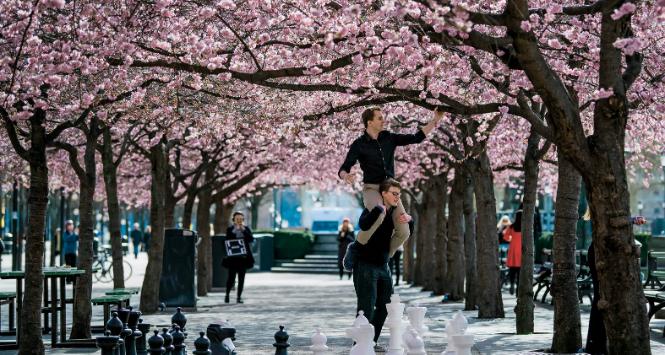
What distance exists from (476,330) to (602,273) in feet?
23.5

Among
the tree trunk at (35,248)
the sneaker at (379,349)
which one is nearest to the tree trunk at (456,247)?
the sneaker at (379,349)

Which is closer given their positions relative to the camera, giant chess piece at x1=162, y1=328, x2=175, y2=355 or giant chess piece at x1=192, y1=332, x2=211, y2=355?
giant chess piece at x1=192, y1=332, x2=211, y2=355

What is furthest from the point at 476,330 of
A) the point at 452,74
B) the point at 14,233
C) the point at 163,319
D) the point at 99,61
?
the point at 14,233

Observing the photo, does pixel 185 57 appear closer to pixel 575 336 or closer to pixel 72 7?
pixel 72 7

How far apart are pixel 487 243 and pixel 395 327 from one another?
9621 mm

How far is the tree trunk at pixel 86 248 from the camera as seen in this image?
1492 centimetres

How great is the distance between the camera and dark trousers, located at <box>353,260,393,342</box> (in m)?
11.4

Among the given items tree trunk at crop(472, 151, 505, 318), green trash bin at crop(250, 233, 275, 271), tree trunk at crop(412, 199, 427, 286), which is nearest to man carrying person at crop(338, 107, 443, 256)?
tree trunk at crop(472, 151, 505, 318)

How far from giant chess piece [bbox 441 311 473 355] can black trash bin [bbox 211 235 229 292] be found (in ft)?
79.4

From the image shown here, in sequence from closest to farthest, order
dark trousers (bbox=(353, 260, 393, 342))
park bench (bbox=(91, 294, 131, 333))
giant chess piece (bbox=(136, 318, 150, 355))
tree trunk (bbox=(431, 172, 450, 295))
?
giant chess piece (bbox=(136, 318, 150, 355)) < dark trousers (bbox=(353, 260, 393, 342)) < park bench (bbox=(91, 294, 131, 333)) < tree trunk (bbox=(431, 172, 450, 295))

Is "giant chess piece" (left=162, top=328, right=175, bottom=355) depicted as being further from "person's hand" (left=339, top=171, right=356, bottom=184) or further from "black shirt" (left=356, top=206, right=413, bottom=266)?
"black shirt" (left=356, top=206, right=413, bottom=266)

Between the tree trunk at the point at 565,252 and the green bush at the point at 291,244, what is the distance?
41055 mm

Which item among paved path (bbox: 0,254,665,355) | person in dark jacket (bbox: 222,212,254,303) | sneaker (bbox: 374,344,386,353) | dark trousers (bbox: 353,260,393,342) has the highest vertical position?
person in dark jacket (bbox: 222,212,254,303)

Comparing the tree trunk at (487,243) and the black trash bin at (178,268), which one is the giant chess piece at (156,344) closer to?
the tree trunk at (487,243)
